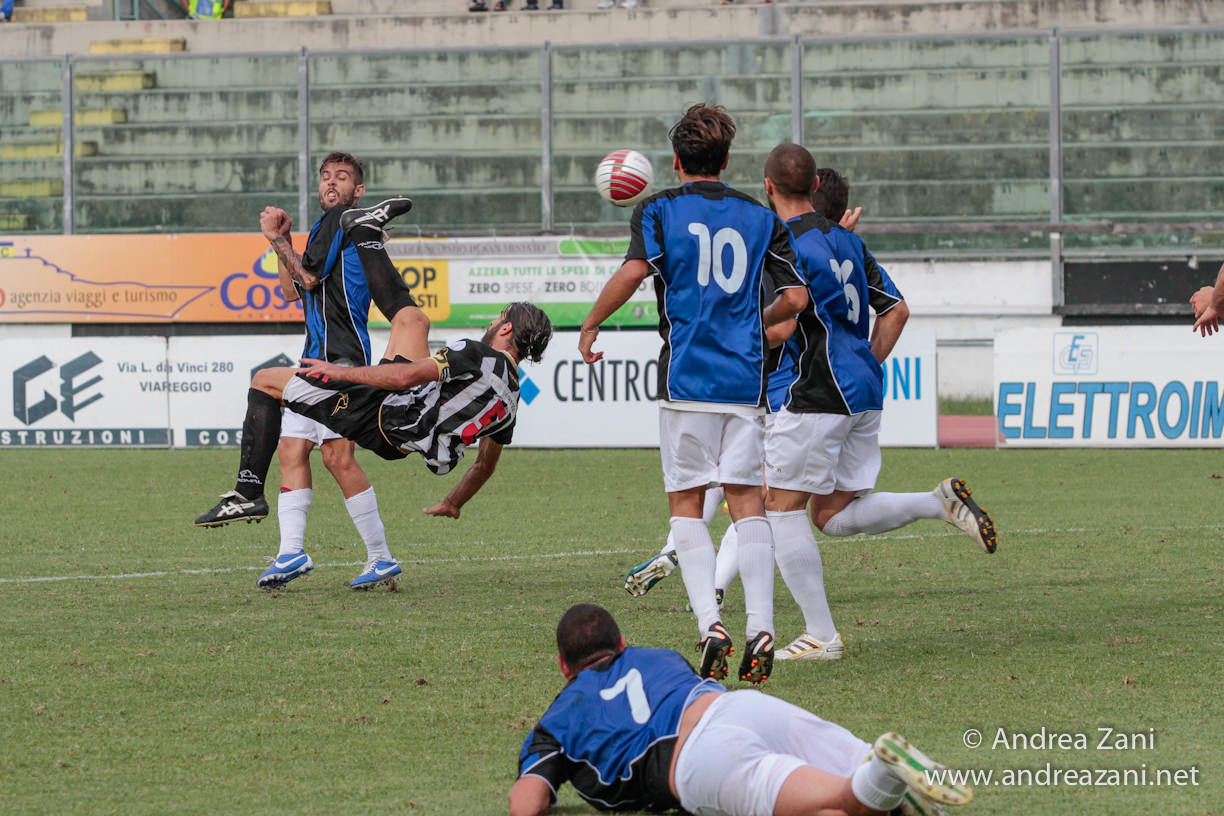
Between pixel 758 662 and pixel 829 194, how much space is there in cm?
236

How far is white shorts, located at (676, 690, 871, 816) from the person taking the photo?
362 cm

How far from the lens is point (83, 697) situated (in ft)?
17.5

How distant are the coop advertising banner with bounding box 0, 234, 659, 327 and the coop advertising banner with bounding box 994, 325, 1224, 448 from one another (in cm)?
1095

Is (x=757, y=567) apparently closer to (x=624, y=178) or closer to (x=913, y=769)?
(x=913, y=769)

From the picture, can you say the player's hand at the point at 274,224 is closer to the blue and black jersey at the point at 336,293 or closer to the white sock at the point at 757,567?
the blue and black jersey at the point at 336,293

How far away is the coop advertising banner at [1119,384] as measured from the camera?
59.2 feet

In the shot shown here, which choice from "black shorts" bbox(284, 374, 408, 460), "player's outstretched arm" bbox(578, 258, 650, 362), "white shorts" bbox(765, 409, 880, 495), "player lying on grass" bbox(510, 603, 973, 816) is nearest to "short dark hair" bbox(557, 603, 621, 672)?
"player lying on grass" bbox(510, 603, 973, 816)

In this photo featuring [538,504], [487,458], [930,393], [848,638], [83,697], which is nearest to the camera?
[83,697]

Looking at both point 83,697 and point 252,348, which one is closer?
point 83,697

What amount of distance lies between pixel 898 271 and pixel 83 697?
25700mm

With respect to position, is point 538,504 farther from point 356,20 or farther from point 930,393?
Result: point 356,20

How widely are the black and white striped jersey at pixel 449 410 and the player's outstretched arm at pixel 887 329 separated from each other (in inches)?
72.5

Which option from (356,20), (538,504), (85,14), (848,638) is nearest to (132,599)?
(848,638)

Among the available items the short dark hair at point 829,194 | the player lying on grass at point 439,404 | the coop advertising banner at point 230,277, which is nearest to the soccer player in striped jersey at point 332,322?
the player lying on grass at point 439,404
